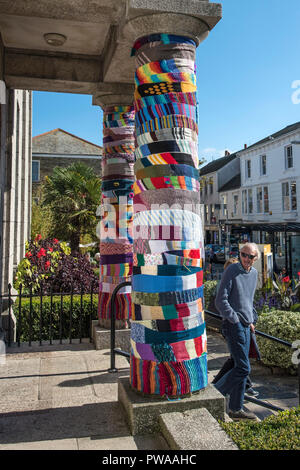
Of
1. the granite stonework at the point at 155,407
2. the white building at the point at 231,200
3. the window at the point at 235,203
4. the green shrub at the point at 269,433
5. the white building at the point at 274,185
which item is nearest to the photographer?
the green shrub at the point at 269,433


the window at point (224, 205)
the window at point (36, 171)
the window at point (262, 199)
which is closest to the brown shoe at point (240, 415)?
the window at point (262, 199)

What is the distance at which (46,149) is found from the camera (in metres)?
35.7

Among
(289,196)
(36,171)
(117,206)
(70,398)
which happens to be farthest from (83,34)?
(36,171)

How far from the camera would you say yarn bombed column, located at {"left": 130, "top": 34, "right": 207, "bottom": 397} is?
3.80 m

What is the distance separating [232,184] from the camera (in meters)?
42.7

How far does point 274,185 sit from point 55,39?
29.5m

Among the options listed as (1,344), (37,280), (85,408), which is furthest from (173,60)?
(37,280)

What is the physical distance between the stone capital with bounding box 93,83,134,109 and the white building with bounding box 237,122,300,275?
2141 centimetres

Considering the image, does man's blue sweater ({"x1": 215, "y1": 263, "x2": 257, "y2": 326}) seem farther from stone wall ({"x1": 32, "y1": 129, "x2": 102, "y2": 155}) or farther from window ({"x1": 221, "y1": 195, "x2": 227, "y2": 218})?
window ({"x1": 221, "y1": 195, "x2": 227, "y2": 218})

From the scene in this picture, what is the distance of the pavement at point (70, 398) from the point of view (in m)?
3.49

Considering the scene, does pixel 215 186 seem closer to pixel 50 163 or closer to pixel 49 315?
pixel 50 163

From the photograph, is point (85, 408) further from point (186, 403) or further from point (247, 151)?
point (247, 151)

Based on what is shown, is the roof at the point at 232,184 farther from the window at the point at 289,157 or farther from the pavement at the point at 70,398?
the pavement at the point at 70,398

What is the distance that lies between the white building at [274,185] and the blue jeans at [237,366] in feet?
75.3
